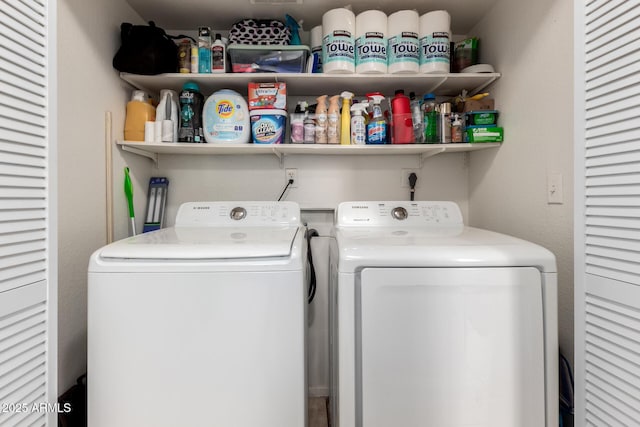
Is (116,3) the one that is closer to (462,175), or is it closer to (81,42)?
(81,42)

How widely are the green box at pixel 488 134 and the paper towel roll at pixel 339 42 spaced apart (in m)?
0.72

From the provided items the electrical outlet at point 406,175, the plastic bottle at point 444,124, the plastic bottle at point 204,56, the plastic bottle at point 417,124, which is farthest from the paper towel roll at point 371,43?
the plastic bottle at point 204,56

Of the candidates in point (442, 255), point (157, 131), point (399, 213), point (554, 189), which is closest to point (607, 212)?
point (442, 255)

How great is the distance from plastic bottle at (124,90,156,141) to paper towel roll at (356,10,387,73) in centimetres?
114

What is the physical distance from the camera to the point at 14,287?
2.57 ft

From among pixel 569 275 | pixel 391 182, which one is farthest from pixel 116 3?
pixel 569 275

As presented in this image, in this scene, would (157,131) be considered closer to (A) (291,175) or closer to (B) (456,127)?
(A) (291,175)

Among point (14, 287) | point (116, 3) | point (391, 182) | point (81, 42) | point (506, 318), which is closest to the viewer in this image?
point (14, 287)

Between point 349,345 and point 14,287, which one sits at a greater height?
point 14,287

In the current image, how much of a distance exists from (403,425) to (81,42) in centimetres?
197

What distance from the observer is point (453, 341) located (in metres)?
1.00

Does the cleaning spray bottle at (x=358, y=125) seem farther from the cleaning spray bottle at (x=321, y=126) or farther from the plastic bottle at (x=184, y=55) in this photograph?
the plastic bottle at (x=184, y=55)

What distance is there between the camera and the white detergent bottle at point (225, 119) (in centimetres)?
167

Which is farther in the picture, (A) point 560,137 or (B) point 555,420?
(A) point 560,137
